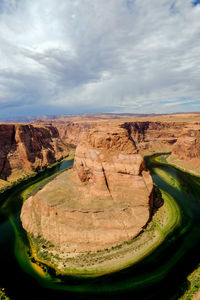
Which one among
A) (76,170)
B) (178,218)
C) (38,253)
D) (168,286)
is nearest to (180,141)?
(178,218)

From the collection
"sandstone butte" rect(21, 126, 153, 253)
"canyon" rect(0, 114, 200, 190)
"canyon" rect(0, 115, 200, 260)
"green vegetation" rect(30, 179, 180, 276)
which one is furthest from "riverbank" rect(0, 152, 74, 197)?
"green vegetation" rect(30, 179, 180, 276)

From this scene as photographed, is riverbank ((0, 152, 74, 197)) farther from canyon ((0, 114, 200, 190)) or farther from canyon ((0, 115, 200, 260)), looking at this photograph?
canyon ((0, 115, 200, 260))

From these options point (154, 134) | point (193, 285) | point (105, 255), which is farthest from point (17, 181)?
point (154, 134)

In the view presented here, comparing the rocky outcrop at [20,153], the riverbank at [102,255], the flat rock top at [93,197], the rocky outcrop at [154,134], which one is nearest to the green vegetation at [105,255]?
the riverbank at [102,255]

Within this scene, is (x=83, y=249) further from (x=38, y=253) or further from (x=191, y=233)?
(x=191, y=233)

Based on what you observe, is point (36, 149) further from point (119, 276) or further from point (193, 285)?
point (193, 285)
